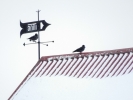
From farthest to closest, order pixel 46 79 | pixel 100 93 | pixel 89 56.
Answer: pixel 46 79 < pixel 89 56 < pixel 100 93

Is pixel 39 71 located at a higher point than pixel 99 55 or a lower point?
lower

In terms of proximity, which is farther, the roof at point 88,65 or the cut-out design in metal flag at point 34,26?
the cut-out design in metal flag at point 34,26

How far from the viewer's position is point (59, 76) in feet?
12.1

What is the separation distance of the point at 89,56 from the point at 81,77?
0.34 m

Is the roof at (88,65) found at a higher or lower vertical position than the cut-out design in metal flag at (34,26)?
lower

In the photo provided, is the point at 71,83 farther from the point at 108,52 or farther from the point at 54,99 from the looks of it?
the point at 108,52

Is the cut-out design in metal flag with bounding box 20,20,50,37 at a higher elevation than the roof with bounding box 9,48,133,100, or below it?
higher

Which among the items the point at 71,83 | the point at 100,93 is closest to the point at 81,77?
the point at 71,83

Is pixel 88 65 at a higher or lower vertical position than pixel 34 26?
lower

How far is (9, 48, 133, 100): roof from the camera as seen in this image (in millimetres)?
3365

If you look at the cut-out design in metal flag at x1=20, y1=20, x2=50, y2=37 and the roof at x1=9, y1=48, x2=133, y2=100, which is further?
the cut-out design in metal flag at x1=20, y1=20, x2=50, y2=37

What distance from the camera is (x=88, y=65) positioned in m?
3.52

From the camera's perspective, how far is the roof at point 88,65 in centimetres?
337

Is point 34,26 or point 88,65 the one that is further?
point 34,26
